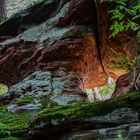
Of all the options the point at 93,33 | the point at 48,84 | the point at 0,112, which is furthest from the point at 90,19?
the point at 0,112

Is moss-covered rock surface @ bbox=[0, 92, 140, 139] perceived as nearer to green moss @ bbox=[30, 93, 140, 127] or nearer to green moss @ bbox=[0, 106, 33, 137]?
green moss @ bbox=[30, 93, 140, 127]

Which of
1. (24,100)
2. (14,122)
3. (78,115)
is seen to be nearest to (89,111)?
(78,115)

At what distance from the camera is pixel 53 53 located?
34.4 feet

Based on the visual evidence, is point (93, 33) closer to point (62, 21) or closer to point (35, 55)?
point (62, 21)

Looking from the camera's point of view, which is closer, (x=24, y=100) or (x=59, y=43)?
(x=24, y=100)

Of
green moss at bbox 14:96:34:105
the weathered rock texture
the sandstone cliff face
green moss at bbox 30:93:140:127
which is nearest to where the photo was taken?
green moss at bbox 30:93:140:127

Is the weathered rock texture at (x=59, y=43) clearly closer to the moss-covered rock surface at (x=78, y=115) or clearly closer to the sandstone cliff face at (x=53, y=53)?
the sandstone cliff face at (x=53, y=53)

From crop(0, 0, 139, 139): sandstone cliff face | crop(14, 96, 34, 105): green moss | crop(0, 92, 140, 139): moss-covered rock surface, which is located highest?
crop(0, 0, 139, 139): sandstone cliff face

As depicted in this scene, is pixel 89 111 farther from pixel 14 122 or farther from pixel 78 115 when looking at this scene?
pixel 14 122

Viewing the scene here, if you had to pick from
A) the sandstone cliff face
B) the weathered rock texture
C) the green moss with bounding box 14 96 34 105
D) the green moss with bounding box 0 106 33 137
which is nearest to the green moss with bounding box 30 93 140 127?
the green moss with bounding box 0 106 33 137

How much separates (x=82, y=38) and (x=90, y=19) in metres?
0.73

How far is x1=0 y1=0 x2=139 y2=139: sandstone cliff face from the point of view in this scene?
8930mm

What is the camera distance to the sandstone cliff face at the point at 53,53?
8.93 m

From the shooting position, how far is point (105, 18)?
392 inches
